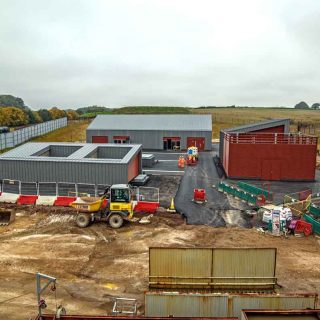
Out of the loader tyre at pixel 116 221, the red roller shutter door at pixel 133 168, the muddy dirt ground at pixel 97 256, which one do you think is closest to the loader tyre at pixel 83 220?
the muddy dirt ground at pixel 97 256

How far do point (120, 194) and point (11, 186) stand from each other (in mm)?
13377

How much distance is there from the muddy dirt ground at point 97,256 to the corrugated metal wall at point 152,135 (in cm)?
3627

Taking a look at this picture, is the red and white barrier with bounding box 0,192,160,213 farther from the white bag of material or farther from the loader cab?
the white bag of material

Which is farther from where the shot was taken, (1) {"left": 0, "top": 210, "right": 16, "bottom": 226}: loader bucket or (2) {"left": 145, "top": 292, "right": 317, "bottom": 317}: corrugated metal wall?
(1) {"left": 0, "top": 210, "right": 16, "bottom": 226}: loader bucket

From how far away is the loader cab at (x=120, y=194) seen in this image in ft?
81.2

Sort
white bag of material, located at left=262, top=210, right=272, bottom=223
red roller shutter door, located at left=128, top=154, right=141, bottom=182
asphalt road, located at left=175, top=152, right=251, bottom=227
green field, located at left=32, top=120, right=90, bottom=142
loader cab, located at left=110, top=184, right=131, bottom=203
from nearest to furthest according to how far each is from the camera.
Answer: loader cab, located at left=110, top=184, right=131, bottom=203 < white bag of material, located at left=262, top=210, right=272, bottom=223 < asphalt road, located at left=175, top=152, right=251, bottom=227 < red roller shutter door, located at left=128, top=154, right=141, bottom=182 < green field, located at left=32, top=120, right=90, bottom=142

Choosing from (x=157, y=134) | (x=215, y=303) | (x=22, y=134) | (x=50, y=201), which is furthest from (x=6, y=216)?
(x=22, y=134)

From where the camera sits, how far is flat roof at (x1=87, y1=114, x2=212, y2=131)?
63844mm

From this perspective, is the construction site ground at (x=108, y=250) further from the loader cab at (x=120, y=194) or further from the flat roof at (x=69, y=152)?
the flat roof at (x=69, y=152)

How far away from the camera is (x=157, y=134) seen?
6303 cm

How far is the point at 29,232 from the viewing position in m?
24.0

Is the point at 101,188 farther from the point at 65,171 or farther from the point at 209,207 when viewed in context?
the point at 209,207

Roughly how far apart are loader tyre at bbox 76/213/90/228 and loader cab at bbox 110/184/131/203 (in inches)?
81.2

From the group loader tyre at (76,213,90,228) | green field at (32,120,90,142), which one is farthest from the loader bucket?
green field at (32,120,90,142)
